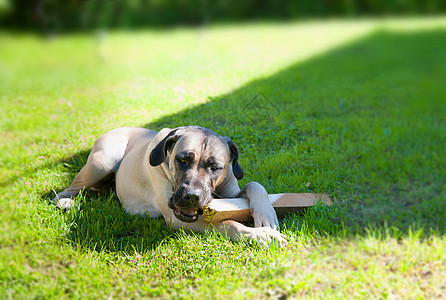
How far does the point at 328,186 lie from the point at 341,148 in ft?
3.94

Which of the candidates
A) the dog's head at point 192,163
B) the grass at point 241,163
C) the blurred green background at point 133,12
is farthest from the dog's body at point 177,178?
the blurred green background at point 133,12

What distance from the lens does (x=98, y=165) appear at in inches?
175

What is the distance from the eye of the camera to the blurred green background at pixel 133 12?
3.05 metres

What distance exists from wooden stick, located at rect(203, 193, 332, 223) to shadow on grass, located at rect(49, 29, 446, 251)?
0.45 feet

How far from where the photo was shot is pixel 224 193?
404 centimetres

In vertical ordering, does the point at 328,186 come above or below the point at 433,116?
below

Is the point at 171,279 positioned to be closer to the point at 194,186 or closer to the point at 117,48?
the point at 194,186

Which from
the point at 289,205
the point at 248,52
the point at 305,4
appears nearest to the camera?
the point at 289,205

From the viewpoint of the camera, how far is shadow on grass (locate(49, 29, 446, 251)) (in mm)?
3896

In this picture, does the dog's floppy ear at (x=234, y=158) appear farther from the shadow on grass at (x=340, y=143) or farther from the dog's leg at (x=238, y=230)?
the shadow on grass at (x=340, y=143)

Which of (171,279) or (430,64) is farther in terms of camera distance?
(430,64)

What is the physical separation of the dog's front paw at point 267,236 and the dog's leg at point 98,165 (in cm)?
205

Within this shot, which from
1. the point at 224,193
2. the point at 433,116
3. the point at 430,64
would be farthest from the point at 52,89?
the point at 430,64

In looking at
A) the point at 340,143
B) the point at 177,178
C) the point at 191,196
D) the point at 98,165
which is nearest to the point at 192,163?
the point at 177,178
